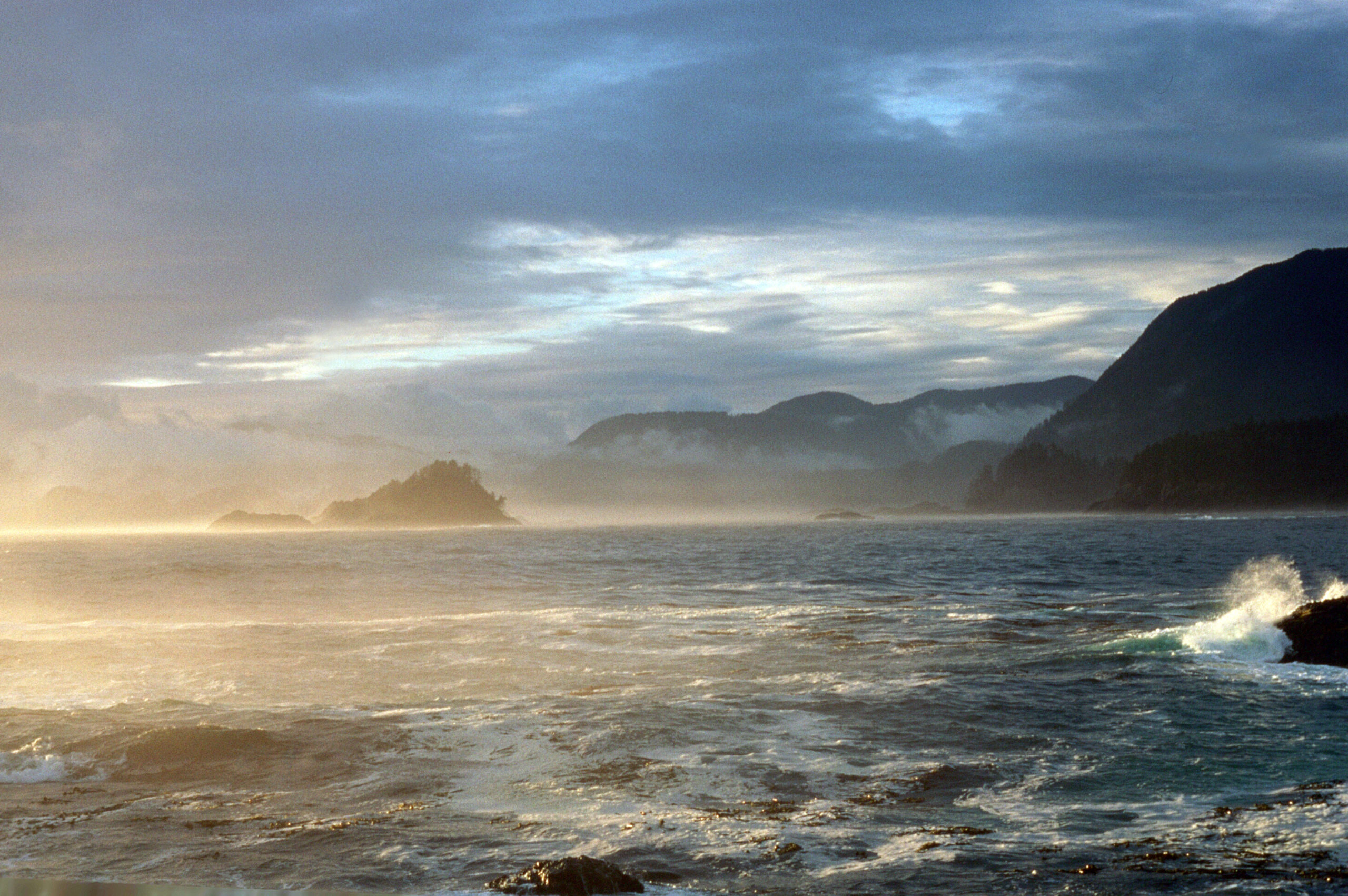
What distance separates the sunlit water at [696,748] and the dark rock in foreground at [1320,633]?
68 centimetres

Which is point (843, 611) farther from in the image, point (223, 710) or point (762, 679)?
point (223, 710)

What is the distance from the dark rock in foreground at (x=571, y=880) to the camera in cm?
1001

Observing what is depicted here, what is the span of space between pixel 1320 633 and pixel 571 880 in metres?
23.1

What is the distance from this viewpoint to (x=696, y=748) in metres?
17.5

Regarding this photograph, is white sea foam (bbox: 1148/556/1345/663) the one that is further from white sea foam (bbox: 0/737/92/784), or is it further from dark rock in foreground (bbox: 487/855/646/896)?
white sea foam (bbox: 0/737/92/784)

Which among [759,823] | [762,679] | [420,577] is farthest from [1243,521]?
[759,823]

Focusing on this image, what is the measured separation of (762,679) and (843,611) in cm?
1657

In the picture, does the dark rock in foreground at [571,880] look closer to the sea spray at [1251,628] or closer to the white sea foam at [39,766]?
the white sea foam at [39,766]

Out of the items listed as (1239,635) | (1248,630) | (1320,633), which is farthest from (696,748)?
(1248,630)

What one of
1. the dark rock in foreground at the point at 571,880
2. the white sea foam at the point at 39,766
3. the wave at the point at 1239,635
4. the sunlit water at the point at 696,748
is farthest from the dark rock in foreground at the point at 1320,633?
the white sea foam at the point at 39,766

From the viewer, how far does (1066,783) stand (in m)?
14.9

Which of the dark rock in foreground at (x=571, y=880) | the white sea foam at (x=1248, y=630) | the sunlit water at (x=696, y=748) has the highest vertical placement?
the dark rock in foreground at (x=571, y=880)

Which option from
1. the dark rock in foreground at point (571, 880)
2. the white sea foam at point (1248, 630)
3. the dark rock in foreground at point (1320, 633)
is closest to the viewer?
the dark rock in foreground at point (571, 880)

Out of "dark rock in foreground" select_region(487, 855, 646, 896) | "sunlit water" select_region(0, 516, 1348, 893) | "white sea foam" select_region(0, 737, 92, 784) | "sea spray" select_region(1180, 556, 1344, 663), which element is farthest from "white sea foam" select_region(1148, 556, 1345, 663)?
"white sea foam" select_region(0, 737, 92, 784)
